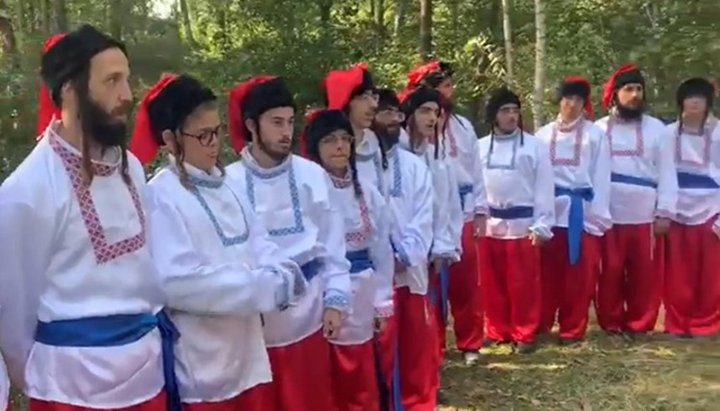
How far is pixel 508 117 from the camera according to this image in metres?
6.49

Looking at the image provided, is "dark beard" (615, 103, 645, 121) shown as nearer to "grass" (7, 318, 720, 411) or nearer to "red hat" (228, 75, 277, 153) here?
"grass" (7, 318, 720, 411)

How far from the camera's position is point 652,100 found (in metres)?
11.5

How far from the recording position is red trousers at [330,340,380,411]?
4258mm

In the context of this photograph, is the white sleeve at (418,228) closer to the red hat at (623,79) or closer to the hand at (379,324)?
the hand at (379,324)

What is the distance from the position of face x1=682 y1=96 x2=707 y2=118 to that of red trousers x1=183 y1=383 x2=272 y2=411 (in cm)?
441

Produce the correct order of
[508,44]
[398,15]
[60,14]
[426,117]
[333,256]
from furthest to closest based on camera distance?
[398,15], [508,44], [60,14], [426,117], [333,256]

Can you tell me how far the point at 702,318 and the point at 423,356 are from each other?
2.93 metres

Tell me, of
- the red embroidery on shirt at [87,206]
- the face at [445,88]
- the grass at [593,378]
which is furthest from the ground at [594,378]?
the red embroidery on shirt at [87,206]

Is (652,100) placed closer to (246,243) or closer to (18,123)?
(18,123)

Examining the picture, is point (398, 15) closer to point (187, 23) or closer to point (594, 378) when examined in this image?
A: point (187, 23)

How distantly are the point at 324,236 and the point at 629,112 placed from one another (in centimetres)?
366

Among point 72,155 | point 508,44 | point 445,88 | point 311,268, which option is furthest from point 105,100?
point 508,44

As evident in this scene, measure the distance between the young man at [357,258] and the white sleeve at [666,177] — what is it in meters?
2.99

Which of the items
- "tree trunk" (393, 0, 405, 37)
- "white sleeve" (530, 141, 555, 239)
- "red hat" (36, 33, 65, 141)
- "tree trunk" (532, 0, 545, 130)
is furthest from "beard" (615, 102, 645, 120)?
"tree trunk" (393, 0, 405, 37)
